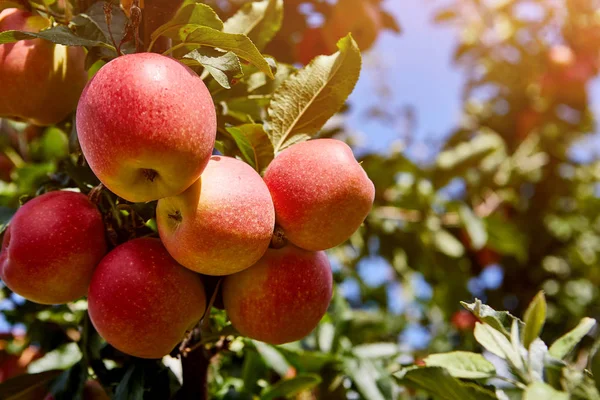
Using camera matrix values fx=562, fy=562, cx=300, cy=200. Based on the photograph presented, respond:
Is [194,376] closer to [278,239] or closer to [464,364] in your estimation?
[278,239]

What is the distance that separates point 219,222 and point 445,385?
1.16 feet

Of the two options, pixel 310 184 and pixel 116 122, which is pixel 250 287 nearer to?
pixel 310 184

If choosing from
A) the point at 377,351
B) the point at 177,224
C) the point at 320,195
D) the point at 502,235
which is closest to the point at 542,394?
the point at 320,195

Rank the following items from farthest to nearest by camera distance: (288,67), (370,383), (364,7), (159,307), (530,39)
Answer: (530,39)
(364,7)
(370,383)
(288,67)
(159,307)

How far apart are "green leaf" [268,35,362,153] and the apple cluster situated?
101 mm

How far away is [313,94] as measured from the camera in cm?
90

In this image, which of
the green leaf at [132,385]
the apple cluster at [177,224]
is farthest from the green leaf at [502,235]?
the green leaf at [132,385]

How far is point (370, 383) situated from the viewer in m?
1.28

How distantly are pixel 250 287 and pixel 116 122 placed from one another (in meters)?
0.29

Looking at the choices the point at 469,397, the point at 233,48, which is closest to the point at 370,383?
the point at 469,397

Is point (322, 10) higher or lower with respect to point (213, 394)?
higher

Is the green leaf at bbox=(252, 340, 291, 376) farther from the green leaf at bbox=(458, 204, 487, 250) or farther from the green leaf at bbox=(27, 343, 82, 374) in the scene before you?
the green leaf at bbox=(458, 204, 487, 250)

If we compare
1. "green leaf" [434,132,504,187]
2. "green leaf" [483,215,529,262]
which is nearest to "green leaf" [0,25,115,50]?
"green leaf" [434,132,504,187]

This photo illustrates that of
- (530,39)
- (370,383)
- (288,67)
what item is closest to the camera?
(288,67)
